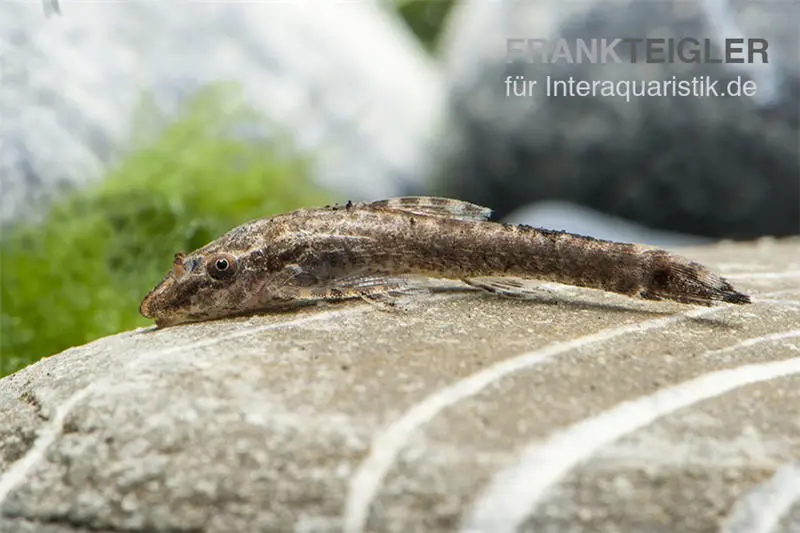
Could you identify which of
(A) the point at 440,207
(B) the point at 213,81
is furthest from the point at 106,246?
(A) the point at 440,207

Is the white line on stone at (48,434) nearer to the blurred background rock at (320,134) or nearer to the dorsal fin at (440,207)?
the dorsal fin at (440,207)

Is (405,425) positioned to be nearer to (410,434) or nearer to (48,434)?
(410,434)

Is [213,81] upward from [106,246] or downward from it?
upward

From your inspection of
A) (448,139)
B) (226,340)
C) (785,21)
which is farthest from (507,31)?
(226,340)

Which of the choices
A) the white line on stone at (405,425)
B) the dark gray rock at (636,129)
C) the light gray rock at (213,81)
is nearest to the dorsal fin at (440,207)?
the white line on stone at (405,425)

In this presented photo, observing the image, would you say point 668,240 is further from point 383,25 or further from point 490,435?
point 490,435
